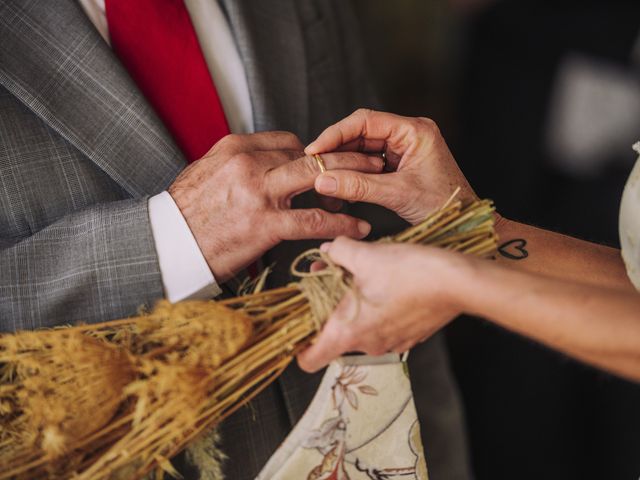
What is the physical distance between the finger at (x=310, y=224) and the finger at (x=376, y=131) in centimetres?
9

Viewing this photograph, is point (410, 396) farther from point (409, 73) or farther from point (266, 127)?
point (409, 73)

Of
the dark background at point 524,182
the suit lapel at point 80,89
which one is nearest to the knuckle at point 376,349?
the suit lapel at point 80,89

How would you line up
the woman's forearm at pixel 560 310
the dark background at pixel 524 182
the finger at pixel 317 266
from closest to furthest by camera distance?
the woman's forearm at pixel 560 310
the finger at pixel 317 266
the dark background at pixel 524 182

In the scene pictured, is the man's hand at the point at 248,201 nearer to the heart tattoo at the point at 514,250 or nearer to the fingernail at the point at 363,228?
the fingernail at the point at 363,228

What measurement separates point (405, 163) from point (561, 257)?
0.28 meters

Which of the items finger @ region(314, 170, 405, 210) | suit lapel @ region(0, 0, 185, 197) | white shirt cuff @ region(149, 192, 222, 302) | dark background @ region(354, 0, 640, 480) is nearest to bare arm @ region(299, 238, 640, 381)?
finger @ region(314, 170, 405, 210)

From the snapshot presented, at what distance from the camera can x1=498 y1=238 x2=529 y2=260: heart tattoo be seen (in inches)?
36.9

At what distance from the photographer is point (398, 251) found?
75 cm

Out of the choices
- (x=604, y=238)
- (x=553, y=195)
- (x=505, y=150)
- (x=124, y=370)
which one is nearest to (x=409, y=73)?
(x=505, y=150)

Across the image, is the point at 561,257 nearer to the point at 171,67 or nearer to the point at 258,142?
the point at 258,142

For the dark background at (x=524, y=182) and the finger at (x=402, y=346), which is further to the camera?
the dark background at (x=524, y=182)

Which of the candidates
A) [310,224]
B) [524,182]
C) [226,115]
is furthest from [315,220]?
[524,182]

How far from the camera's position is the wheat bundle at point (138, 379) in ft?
2.34

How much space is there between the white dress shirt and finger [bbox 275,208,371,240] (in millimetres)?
129
